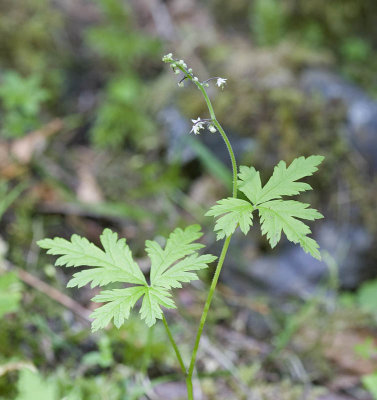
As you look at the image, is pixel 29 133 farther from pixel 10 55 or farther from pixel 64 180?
pixel 10 55

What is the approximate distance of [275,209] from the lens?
1.26m

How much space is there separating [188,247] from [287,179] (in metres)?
0.39

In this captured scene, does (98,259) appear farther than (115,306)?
Yes

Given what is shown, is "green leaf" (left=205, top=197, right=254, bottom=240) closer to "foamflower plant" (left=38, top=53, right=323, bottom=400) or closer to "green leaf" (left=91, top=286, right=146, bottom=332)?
"foamflower plant" (left=38, top=53, right=323, bottom=400)

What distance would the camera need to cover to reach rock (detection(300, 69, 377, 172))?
341cm

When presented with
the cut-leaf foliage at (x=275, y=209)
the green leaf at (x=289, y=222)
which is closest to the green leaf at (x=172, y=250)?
the cut-leaf foliage at (x=275, y=209)

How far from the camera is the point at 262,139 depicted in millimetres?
3463

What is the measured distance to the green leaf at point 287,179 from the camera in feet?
4.23

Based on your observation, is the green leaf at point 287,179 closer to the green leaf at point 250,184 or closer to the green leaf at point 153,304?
the green leaf at point 250,184

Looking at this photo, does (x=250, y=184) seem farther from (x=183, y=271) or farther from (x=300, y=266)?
(x=300, y=266)

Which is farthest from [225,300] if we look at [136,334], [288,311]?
[136,334]

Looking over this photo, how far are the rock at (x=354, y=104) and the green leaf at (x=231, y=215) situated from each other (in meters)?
2.54

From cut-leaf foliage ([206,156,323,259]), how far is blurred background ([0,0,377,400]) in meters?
1.03

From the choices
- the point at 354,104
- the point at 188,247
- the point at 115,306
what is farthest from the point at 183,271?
the point at 354,104
